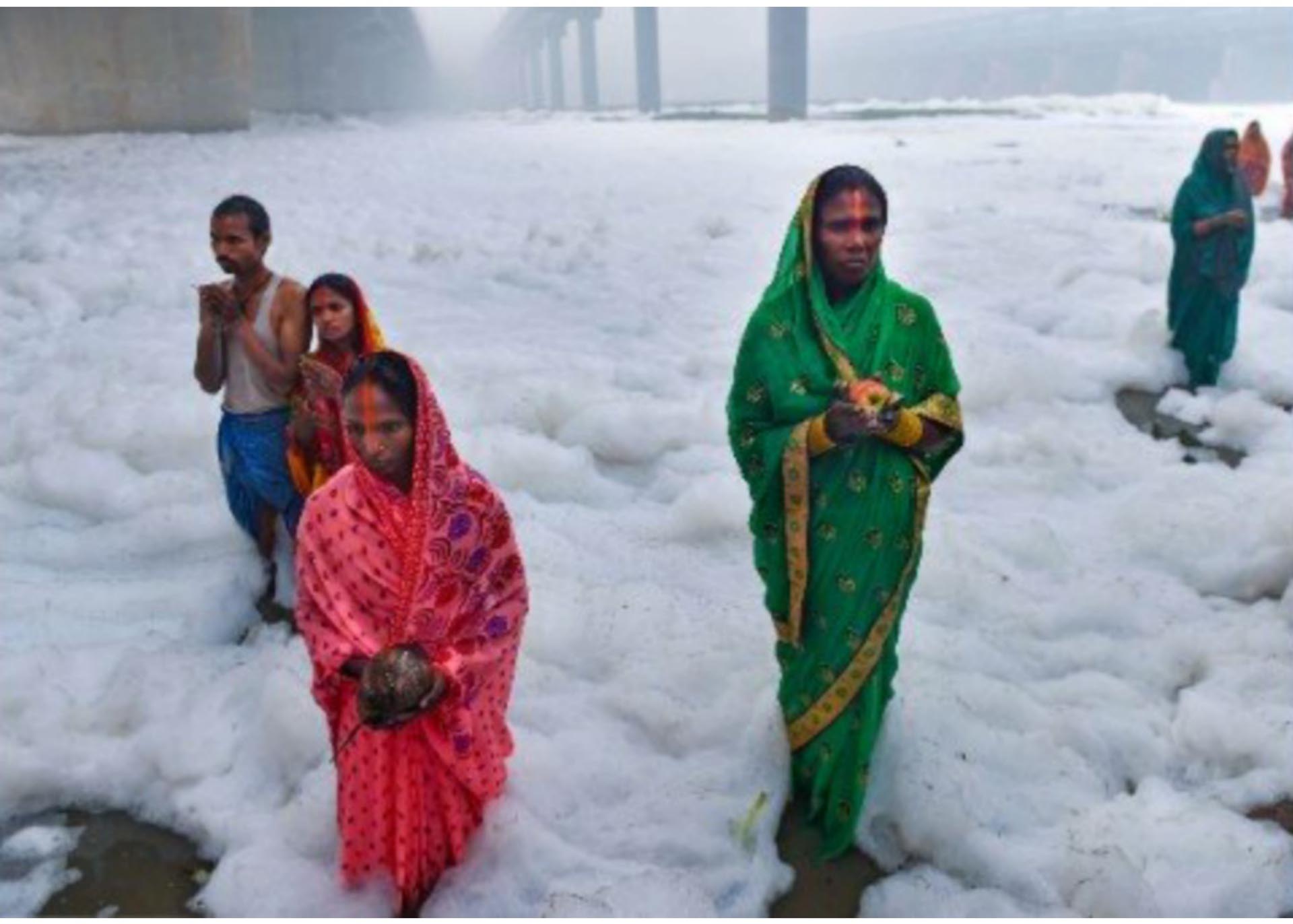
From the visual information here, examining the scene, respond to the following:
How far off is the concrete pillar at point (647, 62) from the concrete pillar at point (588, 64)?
9.47 metres

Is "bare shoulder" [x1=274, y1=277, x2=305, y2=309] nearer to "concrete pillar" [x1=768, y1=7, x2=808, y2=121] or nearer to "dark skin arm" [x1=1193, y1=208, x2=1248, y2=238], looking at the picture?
"dark skin arm" [x1=1193, y1=208, x2=1248, y2=238]

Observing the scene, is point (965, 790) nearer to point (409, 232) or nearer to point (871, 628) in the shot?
point (871, 628)

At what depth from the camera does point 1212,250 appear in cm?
698

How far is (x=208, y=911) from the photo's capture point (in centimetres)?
302

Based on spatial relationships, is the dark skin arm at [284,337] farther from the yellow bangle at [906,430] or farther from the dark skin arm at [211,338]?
the yellow bangle at [906,430]

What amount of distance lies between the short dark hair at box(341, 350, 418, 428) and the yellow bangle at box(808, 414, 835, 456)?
1.03 meters

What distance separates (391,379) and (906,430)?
1.35 m

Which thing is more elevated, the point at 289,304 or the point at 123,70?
the point at 123,70

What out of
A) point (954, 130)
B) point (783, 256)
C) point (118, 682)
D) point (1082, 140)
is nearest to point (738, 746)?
point (783, 256)

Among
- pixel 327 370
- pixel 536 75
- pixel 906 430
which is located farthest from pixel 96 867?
pixel 536 75

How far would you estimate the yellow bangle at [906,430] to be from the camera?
2795mm

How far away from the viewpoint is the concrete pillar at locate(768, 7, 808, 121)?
3759cm

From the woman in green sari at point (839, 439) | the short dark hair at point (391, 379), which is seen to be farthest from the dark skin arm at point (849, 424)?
the short dark hair at point (391, 379)

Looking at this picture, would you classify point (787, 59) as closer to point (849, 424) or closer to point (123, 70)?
point (123, 70)
